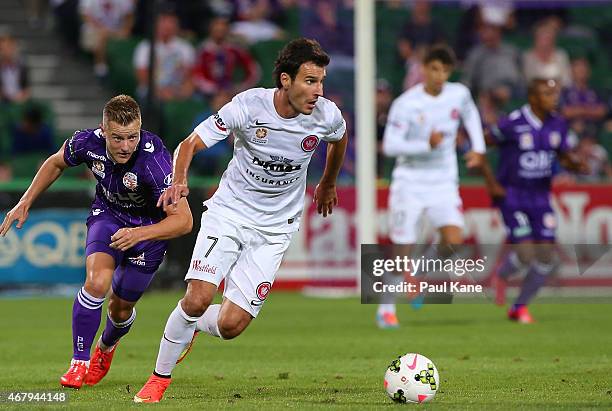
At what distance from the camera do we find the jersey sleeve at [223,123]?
7453mm

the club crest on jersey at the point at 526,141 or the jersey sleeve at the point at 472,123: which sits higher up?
the jersey sleeve at the point at 472,123

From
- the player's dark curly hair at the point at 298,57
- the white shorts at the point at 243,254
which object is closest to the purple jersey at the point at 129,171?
the white shorts at the point at 243,254

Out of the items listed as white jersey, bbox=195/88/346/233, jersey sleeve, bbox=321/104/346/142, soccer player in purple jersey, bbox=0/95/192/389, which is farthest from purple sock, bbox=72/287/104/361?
jersey sleeve, bbox=321/104/346/142

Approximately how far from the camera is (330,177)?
8.50m

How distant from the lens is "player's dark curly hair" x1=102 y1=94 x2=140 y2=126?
7.62 m

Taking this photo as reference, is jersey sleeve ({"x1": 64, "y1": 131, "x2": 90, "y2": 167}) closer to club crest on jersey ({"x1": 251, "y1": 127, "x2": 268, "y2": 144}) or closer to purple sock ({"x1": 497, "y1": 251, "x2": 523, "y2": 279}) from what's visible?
club crest on jersey ({"x1": 251, "y1": 127, "x2": 268, "y2": 144})

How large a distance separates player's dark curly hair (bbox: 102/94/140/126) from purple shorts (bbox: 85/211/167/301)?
2.96 feet

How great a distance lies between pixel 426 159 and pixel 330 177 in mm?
4391

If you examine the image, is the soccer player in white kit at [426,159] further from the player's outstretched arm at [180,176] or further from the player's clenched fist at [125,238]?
the player's clenched fist at [125,238]

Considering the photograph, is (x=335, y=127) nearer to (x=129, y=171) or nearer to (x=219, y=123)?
(x=219, y=123)

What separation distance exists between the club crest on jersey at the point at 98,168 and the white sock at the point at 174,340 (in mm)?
1175

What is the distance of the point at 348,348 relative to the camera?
1093 centimetres

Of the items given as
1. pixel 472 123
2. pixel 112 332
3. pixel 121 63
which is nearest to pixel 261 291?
pixel 112 332

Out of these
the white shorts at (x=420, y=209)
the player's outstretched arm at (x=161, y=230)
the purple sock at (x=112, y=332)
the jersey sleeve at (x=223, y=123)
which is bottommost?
→ the white shorts at (x=420, y=209)
